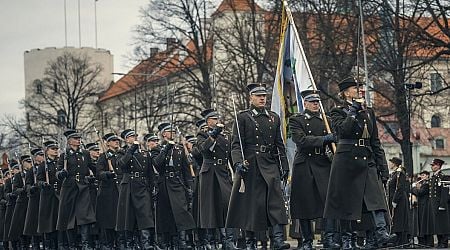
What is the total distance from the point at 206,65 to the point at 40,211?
2709cm

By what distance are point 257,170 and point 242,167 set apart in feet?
1.07

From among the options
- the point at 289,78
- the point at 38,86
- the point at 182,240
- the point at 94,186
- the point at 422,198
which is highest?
the point at 38,86

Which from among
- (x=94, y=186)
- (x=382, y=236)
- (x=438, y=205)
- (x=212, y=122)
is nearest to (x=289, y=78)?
(x=212, y=122)

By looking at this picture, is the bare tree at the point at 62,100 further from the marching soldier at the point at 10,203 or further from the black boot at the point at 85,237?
the black boot at the point at 85,237

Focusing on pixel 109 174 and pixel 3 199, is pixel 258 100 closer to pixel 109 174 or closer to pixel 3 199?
pixel 109 174

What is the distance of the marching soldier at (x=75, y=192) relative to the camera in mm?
18859

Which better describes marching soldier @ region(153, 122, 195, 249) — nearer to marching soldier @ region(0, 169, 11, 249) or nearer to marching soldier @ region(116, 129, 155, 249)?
marching soldier @ region(116, 129, 155, 249)

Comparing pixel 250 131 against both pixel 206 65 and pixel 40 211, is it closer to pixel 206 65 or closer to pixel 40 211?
pixel 40 211

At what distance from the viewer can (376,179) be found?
508 inches

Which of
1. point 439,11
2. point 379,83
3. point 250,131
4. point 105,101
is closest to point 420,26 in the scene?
point 439,11

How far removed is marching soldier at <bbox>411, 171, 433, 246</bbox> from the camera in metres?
21.0

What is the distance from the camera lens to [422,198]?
70.4ft

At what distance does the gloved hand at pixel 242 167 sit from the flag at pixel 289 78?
256 centimetres

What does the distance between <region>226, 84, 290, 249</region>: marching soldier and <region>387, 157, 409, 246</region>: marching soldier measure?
6.60m
